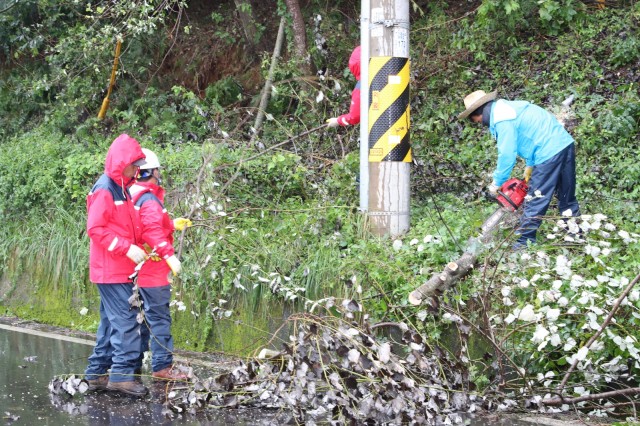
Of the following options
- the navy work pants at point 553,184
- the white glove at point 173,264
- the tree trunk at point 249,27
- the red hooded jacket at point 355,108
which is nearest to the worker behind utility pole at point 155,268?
the white glove at point 173,264

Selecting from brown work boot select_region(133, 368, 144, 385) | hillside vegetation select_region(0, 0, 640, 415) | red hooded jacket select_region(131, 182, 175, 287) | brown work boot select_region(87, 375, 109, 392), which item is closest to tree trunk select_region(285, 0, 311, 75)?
hillside vegetation select_region(0, 0, 640, 415)

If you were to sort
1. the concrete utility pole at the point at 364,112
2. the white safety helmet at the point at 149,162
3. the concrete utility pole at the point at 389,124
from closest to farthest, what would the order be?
the white safety helmet at the point at 149,162
the concrete utility pole at the point at 389,124
the concrete utility pole at the point at 364,112

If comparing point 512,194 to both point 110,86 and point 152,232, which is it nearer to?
point 152,232

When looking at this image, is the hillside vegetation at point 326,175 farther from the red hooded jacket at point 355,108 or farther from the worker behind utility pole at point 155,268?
the worker behind utility pole at point 155,268

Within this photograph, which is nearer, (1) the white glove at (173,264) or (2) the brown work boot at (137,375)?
(1) the white glove at (173,264)

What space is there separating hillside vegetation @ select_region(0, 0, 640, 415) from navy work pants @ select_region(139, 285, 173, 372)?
86 cm

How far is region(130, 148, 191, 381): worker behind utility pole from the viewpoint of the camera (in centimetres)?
689

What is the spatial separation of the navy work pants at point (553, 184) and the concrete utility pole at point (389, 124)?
106cm

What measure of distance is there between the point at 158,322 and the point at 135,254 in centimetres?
69

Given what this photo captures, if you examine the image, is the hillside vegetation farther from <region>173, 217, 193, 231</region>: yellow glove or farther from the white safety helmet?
the white safety helmet

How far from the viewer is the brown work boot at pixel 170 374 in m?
6.82

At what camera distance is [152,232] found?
22.6 feet

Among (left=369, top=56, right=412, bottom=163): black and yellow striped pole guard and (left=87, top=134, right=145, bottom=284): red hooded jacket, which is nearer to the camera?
(left=87, top=134, right=145, bottom=284): red hooded jacket

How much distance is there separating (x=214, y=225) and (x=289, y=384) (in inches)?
109
